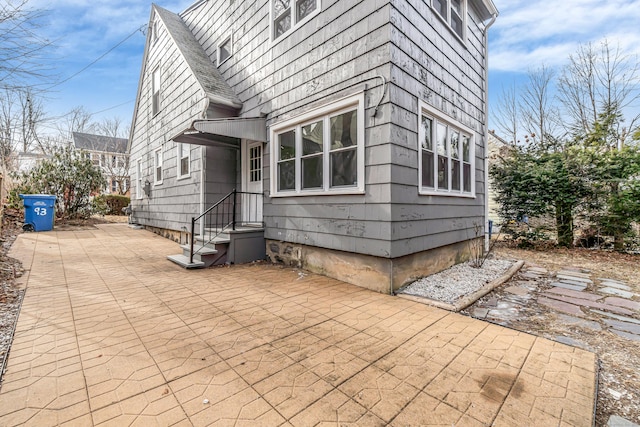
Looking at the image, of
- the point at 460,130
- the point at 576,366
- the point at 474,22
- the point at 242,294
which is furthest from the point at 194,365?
the point at 474,22

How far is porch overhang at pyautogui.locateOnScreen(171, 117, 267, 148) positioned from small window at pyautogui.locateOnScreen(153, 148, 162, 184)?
4.08 meters

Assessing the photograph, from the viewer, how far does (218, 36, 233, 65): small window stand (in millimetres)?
7414

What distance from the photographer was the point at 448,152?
5469mm

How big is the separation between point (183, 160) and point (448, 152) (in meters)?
6.99

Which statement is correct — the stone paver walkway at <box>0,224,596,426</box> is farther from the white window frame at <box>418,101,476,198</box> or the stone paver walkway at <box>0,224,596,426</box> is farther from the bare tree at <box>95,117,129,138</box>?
the bare tree at <box>95,117,129,138</box>

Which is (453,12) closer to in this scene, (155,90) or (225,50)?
(225,50)

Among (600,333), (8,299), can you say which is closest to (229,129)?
(8,299)

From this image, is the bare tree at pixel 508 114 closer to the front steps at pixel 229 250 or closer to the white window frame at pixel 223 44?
the white window frame at pixel 223 44

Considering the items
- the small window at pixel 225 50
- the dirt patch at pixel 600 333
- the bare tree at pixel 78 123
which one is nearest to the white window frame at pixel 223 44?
the small window at pixel 225 50

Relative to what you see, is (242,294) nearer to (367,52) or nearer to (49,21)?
(367,52)

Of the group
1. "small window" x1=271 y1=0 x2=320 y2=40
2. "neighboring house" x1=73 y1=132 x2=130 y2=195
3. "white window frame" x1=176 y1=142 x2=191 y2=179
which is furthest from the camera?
"neighboring house" x1=73 y1=132 x2=130 y2=195

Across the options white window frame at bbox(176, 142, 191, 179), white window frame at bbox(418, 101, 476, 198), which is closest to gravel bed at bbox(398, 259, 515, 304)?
white window frame at bbox(418, 101, 476, 198)

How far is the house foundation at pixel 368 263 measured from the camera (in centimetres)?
401

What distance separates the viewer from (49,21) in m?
3.91
